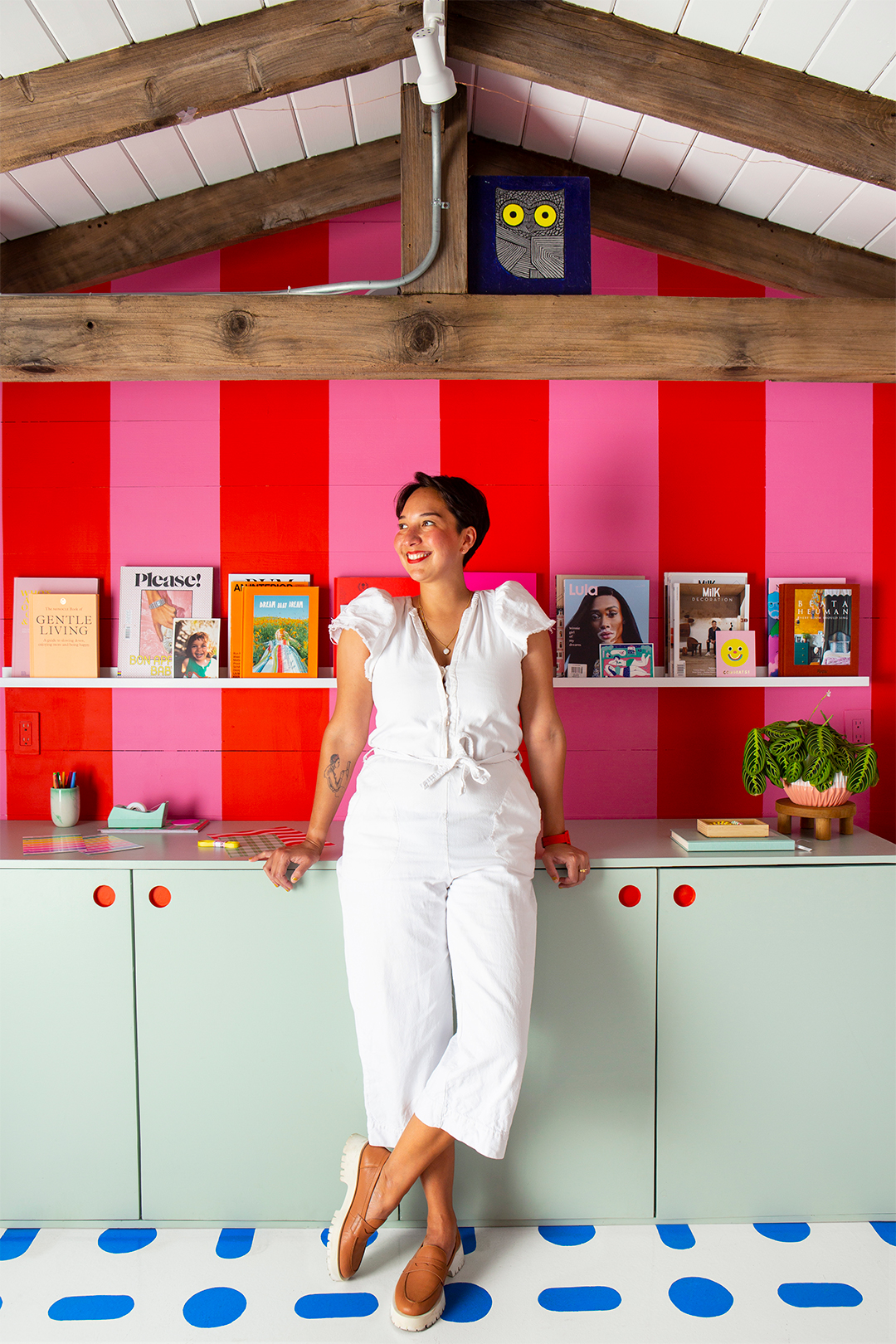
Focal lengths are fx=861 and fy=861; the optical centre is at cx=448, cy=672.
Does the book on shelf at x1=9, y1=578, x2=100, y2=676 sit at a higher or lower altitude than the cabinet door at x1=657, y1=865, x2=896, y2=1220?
higher

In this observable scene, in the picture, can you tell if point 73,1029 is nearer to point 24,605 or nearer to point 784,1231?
point 24,605

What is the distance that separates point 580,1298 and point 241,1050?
0.94 meters

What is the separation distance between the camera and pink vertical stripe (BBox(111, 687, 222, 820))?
265cm

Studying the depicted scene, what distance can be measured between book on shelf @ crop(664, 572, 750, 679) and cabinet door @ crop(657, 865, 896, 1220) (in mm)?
692

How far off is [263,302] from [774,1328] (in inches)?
101

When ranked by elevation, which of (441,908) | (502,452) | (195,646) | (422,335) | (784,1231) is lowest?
(784,1231)

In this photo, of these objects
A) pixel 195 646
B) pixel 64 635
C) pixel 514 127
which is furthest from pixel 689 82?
pixel 64 635

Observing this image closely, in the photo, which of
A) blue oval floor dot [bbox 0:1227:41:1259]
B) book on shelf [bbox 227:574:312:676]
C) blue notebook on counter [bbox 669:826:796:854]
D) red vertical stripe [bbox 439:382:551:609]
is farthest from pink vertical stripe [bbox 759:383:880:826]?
blue oval floor dot [bbox 0:1227:41:1259]

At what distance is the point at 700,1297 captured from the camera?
6.21ft

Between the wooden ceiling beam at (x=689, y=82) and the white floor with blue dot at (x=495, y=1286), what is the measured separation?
252cm

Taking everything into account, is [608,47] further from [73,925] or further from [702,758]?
[73,925]

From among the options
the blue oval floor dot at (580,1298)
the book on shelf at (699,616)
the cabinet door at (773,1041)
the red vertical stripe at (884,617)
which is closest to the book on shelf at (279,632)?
the book on shelf at (699,616)

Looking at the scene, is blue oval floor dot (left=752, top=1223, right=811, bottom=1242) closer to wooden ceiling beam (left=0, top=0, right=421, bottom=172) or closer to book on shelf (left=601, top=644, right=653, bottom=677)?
book on shelf (left=601, top=644, right=653, bottom=677)

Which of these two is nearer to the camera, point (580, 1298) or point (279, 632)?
point (580, 1298)
